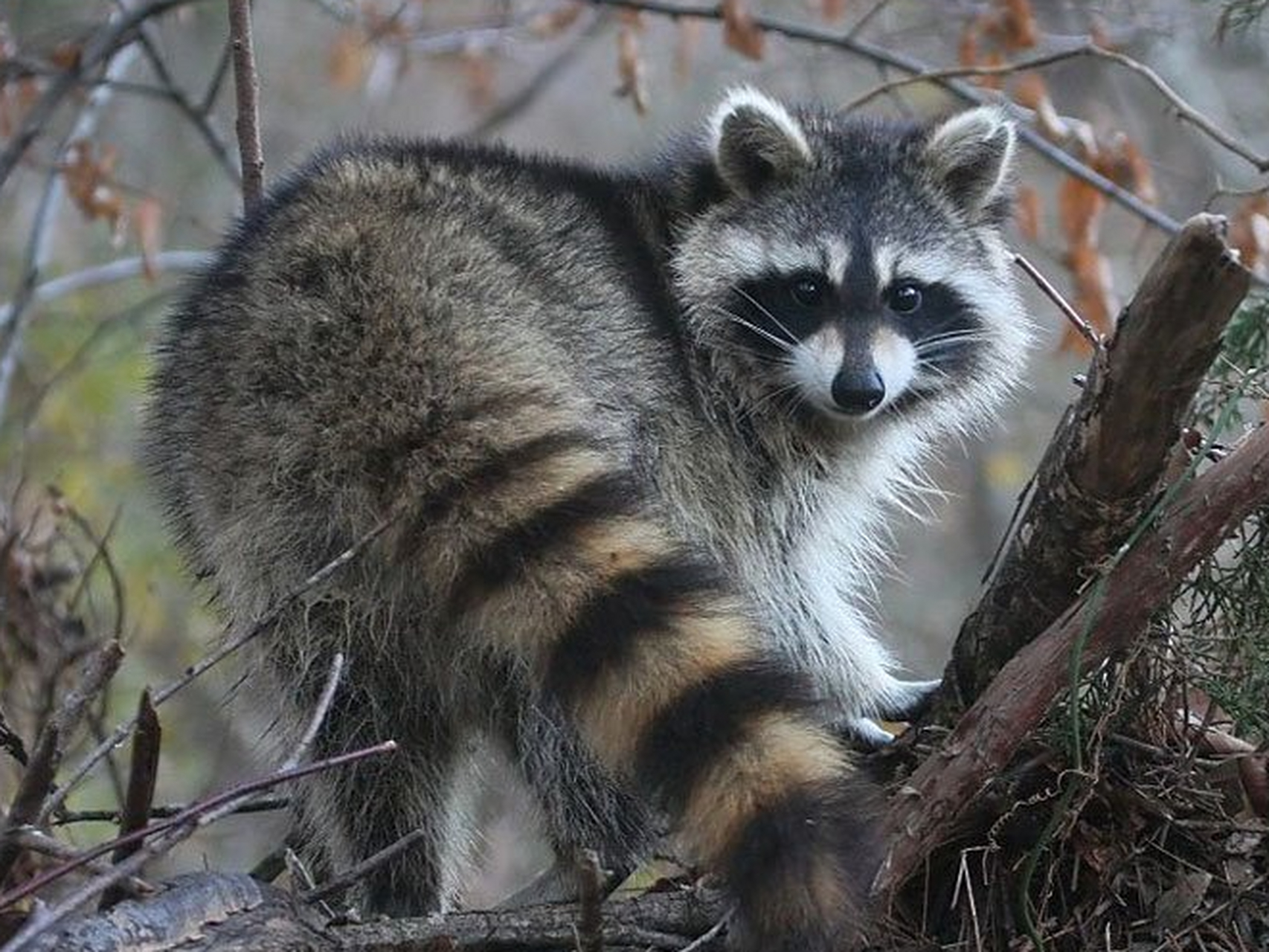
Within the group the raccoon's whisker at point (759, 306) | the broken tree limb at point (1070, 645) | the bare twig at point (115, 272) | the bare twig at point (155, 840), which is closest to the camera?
the bare twig at point (155, 840)

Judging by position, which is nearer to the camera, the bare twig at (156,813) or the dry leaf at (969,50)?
the bare twig at (156,813)

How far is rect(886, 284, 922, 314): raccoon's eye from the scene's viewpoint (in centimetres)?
444

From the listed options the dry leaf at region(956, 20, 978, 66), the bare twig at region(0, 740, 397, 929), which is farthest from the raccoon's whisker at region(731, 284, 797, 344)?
the bare twig at region(0, 740, 397, 929)

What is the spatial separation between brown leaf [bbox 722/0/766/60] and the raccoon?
1.83 ft

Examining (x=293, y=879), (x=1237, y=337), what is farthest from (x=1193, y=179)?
(x=293, y=879)

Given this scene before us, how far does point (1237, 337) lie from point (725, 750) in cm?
169

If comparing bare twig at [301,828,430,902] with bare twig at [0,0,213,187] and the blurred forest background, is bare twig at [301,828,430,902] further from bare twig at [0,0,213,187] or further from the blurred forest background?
bare twig at [0,0,213,187]

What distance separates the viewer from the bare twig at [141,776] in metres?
2.63

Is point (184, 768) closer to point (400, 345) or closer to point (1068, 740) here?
point (400, 345)

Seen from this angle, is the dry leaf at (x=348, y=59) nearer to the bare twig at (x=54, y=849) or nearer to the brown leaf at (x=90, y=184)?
the brown leaf at (x=90, y=184)

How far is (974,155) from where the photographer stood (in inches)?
182

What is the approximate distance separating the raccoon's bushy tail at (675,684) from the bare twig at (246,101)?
1362 mm

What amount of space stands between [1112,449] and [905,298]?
1481 millimetres

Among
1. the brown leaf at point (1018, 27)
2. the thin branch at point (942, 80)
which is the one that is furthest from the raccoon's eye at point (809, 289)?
the brown leaf at point (1018, 27)
